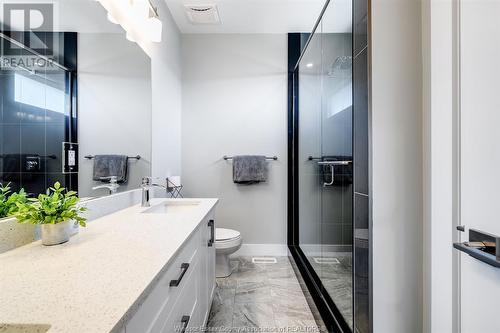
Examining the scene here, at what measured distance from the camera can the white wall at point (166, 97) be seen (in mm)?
2018

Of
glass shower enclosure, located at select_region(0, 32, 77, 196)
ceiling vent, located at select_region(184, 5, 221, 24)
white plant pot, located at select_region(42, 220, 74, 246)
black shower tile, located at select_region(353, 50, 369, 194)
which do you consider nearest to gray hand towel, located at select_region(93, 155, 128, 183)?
glass shower enclosure, located at select_region(0, 32, 77, 196)

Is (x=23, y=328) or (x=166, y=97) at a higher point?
(x=166, y=97)

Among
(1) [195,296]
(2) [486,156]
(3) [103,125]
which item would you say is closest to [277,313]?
(1) [195,296]

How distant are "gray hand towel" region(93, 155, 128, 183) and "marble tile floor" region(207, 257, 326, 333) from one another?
1.15m

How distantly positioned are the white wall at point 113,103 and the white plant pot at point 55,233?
1.26 ft

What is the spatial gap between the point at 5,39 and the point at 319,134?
1.81 m

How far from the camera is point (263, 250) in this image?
274 centimetres

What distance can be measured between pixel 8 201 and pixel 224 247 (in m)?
1.47

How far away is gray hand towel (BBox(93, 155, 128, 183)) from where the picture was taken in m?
1.27

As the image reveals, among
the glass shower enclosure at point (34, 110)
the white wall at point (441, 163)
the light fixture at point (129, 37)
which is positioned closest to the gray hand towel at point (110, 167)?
the glass shower enclosure at point (34, 110)

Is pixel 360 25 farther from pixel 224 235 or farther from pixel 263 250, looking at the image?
pixel 263 250

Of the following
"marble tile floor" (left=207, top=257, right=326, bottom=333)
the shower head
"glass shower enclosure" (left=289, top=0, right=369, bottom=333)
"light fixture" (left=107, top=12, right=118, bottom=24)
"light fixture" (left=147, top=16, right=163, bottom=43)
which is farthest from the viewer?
"light fixture" (left=147, top=16, right=163, bottom=43)

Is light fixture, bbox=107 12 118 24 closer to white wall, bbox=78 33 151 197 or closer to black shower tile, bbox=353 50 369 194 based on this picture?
white wall, bbox=78 33 151 197

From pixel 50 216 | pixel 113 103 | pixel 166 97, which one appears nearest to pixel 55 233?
pixel 50 216
